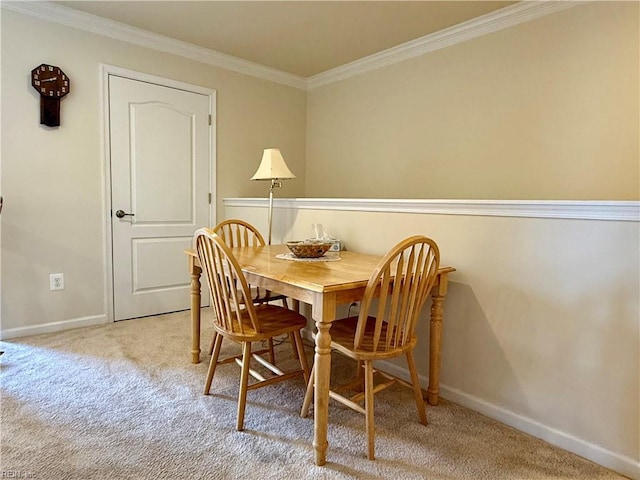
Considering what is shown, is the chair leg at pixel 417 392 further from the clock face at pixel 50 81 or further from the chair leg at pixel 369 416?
the clock face at pixel 50 81

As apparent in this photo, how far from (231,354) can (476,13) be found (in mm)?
2803

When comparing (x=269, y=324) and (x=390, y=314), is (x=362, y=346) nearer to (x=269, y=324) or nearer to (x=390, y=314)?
(x=390, y=314)

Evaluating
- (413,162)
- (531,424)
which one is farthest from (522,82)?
(531,424)

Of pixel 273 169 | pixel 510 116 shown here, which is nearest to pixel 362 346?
pixel 273 169

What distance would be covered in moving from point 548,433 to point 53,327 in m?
3.17

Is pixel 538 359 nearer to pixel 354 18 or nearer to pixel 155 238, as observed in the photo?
pixel 354 18

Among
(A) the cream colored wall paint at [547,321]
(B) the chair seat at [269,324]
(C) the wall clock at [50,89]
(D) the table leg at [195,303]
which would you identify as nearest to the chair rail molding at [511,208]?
(A) the cream colored wall paint at [547,321]

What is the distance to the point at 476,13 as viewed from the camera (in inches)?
108

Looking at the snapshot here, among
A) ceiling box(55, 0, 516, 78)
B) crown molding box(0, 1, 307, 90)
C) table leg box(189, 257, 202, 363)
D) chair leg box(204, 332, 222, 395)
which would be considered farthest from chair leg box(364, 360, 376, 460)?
crown molding box(0, 1, 307, 90)

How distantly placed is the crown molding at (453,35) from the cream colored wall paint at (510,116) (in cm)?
5

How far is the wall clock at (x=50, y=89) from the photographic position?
2.75 metres

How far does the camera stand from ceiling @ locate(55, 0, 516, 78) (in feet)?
8.77

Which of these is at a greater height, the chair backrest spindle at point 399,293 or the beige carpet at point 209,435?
the chair backrest spindle at point 399,293

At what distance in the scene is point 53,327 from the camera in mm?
2951
